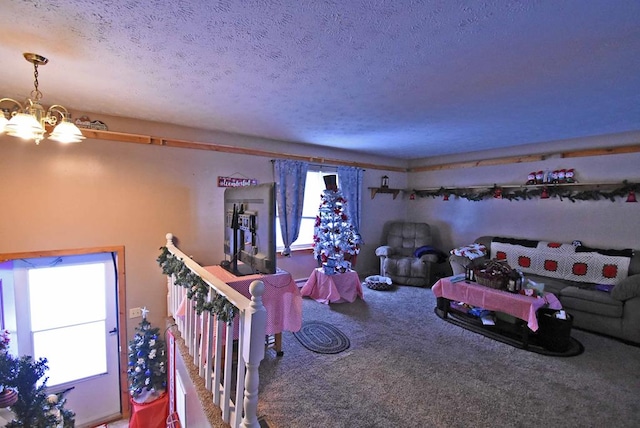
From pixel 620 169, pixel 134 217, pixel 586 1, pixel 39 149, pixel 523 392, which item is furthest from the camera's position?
pixel 620 169

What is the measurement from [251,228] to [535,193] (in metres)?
4.49

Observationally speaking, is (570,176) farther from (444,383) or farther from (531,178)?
(444,383)

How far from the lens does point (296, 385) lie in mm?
2375

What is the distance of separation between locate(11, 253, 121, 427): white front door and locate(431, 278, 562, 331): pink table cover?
13.3 ft

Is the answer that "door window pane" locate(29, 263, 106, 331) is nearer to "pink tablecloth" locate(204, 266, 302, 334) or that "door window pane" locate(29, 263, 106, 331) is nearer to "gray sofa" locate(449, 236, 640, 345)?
"pink tablecloth" locate(204, 266, 302, 334)

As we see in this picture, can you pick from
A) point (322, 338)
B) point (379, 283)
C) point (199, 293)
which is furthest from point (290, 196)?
point (199, 293)

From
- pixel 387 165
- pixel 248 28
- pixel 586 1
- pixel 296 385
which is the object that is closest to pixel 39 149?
pixel 248 28

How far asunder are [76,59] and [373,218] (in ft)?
16.1

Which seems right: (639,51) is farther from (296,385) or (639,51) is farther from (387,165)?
(387,165)

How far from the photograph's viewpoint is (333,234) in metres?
4.24

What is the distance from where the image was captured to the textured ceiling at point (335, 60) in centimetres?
136

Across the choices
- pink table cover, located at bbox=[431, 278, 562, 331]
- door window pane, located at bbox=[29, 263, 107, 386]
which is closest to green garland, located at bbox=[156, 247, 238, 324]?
door window pane, located at bbox=[29, 263, 107, 386]

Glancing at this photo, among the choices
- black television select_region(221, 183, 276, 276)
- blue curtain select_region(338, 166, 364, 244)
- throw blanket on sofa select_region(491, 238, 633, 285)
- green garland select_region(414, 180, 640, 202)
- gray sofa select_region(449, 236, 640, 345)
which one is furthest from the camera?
blue curtain select_region(338, 166, 364, 244)

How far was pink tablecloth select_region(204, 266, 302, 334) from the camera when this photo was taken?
2668 mm
